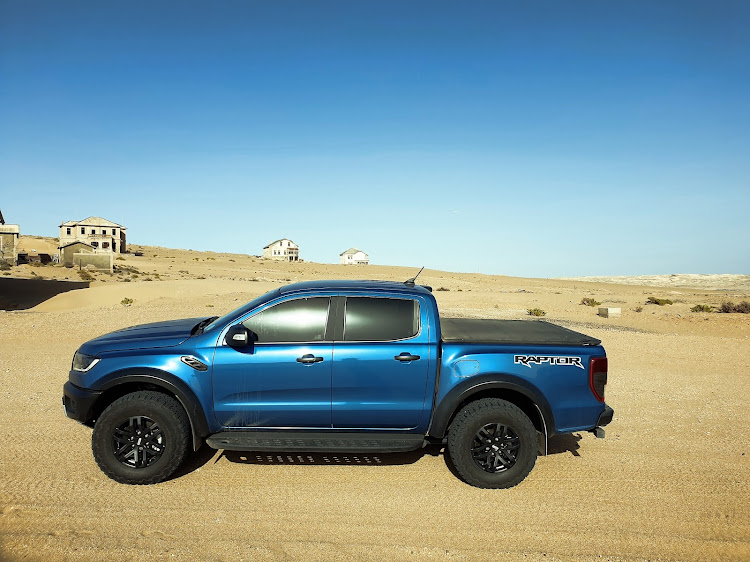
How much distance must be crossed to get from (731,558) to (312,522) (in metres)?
3.23

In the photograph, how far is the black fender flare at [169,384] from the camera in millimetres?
4680

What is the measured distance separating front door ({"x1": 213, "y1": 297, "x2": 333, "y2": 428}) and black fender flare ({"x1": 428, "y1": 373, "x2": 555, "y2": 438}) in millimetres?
1050

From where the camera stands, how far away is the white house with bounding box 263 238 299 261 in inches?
4449

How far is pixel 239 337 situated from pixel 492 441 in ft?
8.51

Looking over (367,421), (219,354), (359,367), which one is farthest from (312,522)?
(219,354)

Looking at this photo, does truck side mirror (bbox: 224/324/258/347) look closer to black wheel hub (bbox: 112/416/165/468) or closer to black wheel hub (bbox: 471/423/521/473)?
black wheel hub (bbox: 112/416/165/468)

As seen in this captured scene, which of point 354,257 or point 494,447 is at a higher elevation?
point 354,257

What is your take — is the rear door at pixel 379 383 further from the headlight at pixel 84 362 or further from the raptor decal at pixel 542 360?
the headlight at pixel 84 362

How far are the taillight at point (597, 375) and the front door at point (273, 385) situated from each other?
99.4 inches

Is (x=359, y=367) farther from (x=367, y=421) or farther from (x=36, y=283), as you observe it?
(x=36, y=283)

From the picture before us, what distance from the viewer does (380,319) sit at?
16.1 ft

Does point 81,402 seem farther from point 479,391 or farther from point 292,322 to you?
point 479,391

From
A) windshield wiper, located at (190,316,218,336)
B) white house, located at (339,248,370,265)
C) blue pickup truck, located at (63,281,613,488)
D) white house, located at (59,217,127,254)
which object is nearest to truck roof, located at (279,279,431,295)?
blue pickup truck, located at (63,281,613,488)

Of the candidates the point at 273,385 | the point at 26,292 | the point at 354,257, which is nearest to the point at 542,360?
the point at 273,385
